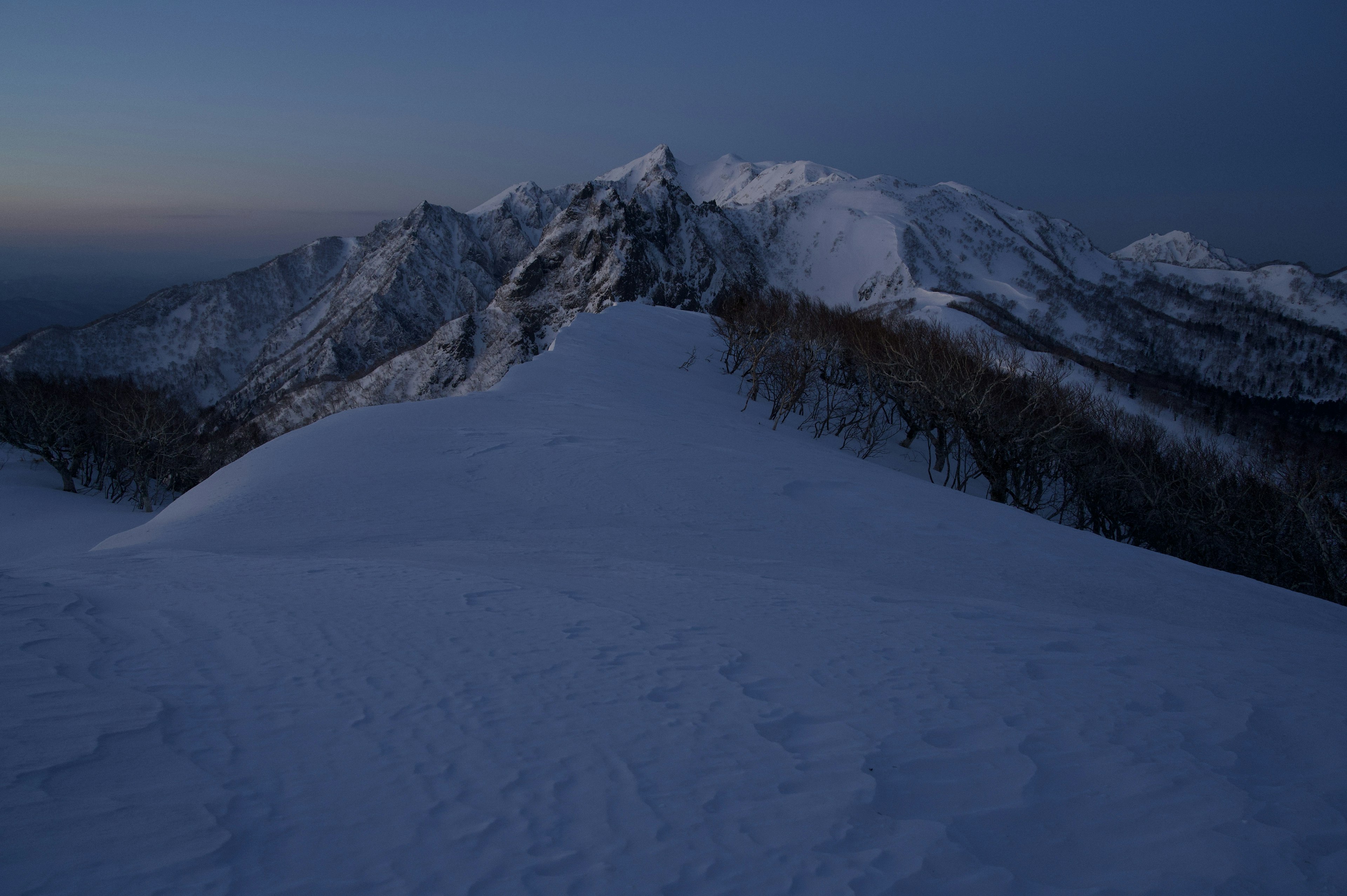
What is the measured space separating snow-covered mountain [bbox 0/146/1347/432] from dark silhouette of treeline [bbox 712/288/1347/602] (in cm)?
4193

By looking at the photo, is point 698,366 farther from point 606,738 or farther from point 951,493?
point 606,738

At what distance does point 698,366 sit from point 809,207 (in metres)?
130

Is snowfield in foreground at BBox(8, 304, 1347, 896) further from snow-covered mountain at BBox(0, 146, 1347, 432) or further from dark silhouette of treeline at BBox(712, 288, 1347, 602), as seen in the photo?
snow-covered mountain at BBox(0, 146, 1347, 432)

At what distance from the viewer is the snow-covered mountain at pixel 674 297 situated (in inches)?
3627

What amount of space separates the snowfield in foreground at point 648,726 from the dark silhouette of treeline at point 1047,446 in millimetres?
10818

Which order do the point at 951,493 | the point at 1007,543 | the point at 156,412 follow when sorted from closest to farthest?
the point at 1007,543 < the point at 951,493 < the point at 156,412

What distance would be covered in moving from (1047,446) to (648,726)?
1871 centimetres

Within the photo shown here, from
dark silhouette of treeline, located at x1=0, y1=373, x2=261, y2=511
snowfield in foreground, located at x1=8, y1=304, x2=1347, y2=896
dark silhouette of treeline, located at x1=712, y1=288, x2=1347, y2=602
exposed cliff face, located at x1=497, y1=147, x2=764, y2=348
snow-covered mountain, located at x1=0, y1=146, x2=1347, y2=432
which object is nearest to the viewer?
snowfield in foreground, located at x1=8, y1=304, x2=1347, y2=896

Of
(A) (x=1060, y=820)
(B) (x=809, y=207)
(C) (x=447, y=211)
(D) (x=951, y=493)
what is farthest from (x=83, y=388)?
(C) (x=447, y=211)

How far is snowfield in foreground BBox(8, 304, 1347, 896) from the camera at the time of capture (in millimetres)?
2725

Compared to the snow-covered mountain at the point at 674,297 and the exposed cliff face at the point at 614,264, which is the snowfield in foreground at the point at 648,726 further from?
the exposed cliff face at the point at 614,264

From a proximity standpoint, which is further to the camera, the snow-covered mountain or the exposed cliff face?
the exposed cliff face

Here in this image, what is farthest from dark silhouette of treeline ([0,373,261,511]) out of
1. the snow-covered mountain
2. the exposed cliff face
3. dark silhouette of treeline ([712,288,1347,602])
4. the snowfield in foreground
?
the exposed cliff face

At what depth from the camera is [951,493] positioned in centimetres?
1318
